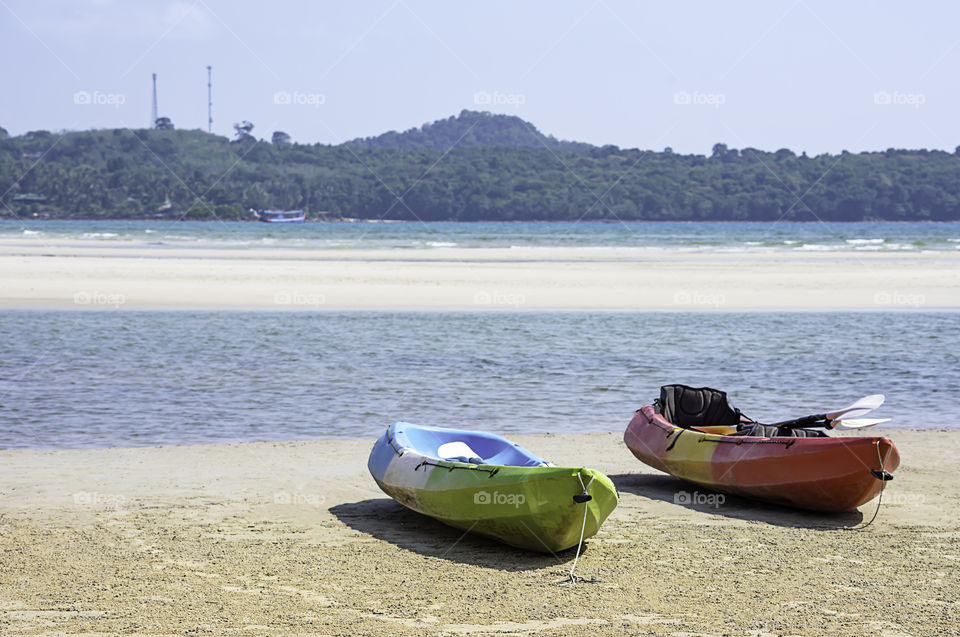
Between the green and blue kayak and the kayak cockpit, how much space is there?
36mm

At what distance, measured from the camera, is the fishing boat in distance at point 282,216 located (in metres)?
117

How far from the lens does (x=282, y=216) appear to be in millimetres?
117250

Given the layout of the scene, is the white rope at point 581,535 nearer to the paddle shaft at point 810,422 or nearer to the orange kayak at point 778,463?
the orange kayak at point 778,463

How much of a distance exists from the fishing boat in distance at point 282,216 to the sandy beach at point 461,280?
66818 millimetres

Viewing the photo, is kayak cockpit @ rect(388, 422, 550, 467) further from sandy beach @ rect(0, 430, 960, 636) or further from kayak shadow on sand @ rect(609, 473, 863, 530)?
kayak shadow on sand @ rect(609, 473, 863, 530)

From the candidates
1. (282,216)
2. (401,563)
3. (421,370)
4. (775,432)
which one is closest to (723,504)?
(775,432)

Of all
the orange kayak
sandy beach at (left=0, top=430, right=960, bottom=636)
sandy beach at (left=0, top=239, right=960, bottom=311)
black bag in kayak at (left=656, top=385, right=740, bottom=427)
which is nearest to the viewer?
sandy beach at (left=0, top=430, right=960, bottom=636)

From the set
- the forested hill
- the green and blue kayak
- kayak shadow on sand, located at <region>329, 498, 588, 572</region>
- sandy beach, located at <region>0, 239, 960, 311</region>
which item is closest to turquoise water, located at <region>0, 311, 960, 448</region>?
sandy beach, located at <region>0, 239, 960, 311</region>

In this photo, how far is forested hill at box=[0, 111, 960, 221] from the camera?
11500 centimetres

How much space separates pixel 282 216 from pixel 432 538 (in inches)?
→ 4426

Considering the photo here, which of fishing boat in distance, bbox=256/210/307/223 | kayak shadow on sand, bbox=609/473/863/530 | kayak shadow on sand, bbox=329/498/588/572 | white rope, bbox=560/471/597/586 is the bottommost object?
kayak shadow on sand, bbox=609/473/863/530

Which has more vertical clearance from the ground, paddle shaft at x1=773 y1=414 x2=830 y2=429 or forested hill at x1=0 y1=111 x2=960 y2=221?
forested hill at x1=0 y1=111 x2=960 y2=221

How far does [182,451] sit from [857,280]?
30.1 m

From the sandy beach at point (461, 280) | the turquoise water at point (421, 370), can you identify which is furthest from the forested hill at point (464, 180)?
the turquoise water at point (421, 370)
